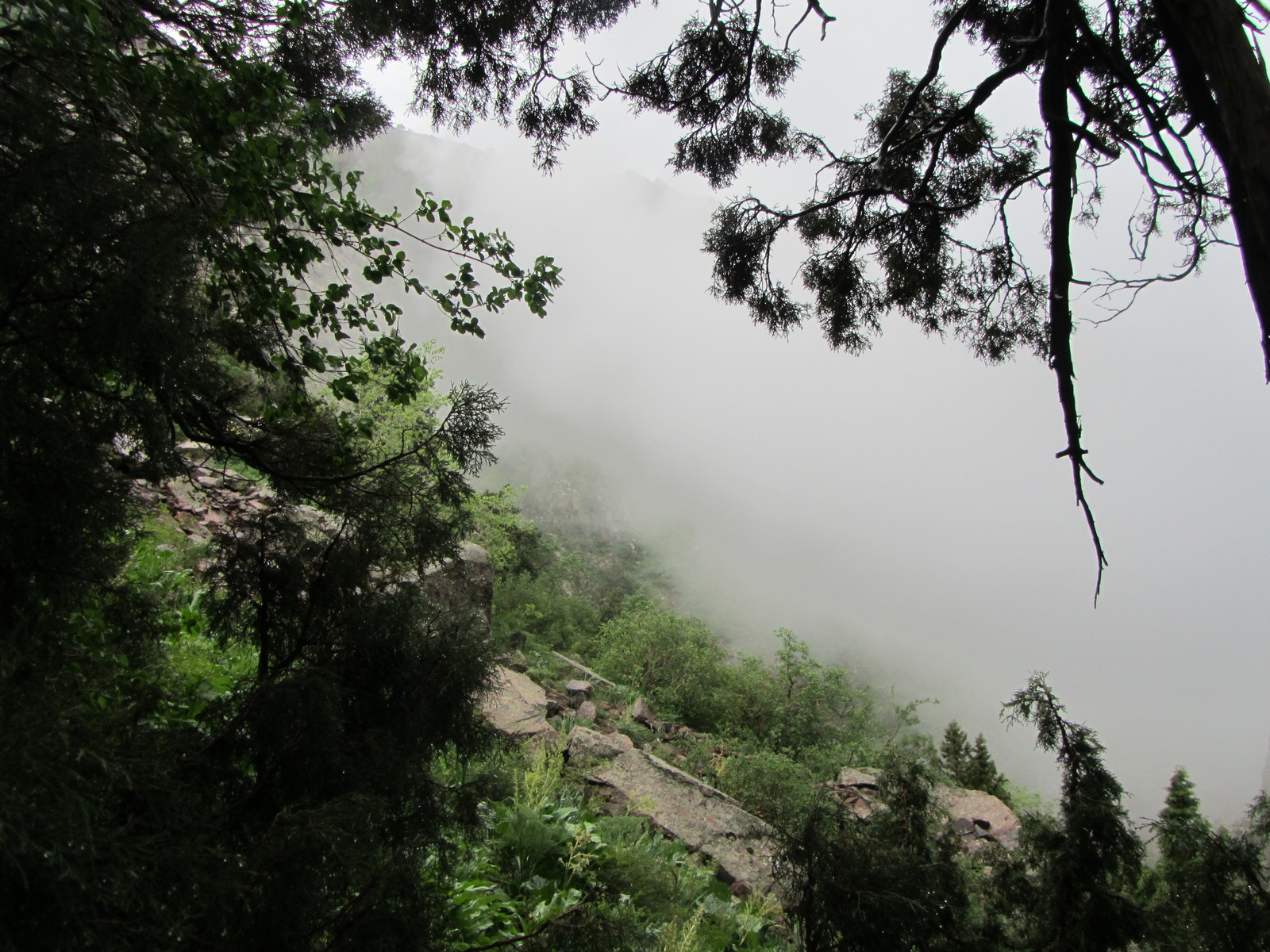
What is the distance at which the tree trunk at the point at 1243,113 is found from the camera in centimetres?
176

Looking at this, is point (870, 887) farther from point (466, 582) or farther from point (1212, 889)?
point (466, 582)

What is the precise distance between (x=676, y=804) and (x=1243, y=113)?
5.89 metres

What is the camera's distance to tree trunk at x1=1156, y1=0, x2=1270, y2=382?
1756 millimetres

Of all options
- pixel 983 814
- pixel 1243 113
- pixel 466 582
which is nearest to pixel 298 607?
pixel 1243 113

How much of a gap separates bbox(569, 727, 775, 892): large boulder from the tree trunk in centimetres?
463

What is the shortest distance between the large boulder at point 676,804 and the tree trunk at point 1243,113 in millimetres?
4627

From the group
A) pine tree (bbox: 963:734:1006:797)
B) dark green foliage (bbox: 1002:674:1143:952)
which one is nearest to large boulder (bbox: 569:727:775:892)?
dark green foliage (bbox: 1002:674:1143:952)

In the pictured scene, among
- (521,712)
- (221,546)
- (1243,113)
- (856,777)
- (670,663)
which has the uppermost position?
(1243,113)

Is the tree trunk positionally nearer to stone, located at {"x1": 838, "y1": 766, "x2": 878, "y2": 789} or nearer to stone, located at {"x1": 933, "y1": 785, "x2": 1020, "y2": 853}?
stone, located at {"x1": 838, "y1": 766, "x2": 878, "y2": 789}

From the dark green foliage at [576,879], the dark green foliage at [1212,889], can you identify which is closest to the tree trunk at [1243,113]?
the dark green foliage at [1212,889]

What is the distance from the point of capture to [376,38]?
433 cm

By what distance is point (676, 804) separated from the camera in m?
5.92

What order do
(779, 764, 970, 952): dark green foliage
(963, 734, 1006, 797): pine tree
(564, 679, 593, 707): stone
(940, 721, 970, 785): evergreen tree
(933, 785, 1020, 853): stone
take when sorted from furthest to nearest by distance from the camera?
(963, 734, 1006, 797): pine tree → (940, 721, 970, 785): evergreen tree → (564, 679, 593, 707): stone → (933, 785, 1020, 853): stone → (779, 764, 970, 952): dark green foliage

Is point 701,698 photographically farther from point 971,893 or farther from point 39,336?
point 39,336
